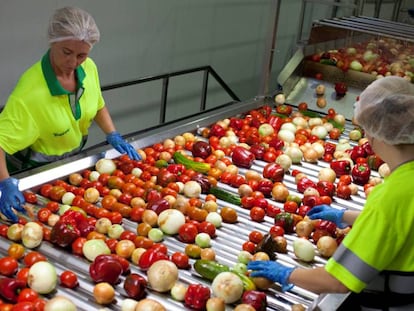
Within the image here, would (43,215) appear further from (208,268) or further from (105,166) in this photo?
(208,268)

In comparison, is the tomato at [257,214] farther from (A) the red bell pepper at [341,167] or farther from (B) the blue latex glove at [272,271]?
(A) the red bell pepper at [341,167]

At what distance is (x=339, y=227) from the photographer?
2.91 metres

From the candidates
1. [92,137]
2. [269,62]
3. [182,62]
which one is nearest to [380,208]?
[269,62]

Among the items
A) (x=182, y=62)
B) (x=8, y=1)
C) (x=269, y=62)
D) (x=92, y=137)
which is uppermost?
(x=8, y=1)

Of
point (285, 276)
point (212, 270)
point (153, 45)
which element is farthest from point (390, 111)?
point (153, 45)

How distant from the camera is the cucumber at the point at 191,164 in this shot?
3555 millimetres

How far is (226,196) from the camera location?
326 cm

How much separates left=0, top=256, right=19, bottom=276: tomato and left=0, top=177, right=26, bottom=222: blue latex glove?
0.44m

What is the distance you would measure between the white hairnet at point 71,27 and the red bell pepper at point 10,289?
1.39m

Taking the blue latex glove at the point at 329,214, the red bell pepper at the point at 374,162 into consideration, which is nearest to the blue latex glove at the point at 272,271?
the blue latex glove at the point at 329,214

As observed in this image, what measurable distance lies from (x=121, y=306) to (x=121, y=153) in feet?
4.87

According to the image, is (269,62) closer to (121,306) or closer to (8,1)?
(8,1)

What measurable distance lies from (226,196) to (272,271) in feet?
3.08

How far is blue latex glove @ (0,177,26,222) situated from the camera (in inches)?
106
